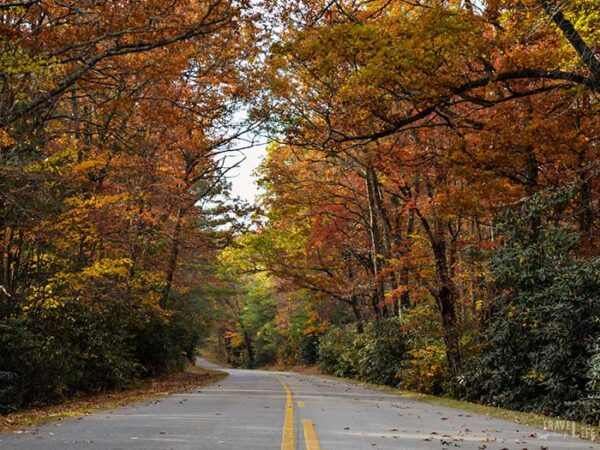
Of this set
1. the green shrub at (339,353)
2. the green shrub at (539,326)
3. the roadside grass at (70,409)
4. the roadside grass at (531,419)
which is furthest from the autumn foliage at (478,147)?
the roadside grass at (70,409)

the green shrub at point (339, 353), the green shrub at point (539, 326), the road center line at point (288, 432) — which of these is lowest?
the green shrub at point (339, 353)

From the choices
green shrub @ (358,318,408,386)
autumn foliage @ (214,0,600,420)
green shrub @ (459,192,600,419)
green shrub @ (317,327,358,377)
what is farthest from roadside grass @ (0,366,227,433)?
green shrub @ (317,327,358,377)

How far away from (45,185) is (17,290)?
3.30 meters

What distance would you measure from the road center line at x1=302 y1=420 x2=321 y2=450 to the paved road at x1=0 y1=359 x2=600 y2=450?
0.4 inches

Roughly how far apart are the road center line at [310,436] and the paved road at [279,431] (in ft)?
0.04

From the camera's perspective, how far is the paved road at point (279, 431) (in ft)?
21.9

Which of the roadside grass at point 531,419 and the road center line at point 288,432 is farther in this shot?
the roadside grass at point 531,419

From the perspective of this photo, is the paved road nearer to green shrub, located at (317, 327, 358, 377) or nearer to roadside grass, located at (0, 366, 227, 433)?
roadside grass, located at (0, 366, 227, 433)

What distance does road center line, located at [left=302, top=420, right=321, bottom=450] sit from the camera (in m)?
6.48

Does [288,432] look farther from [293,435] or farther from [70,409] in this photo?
[70,409]

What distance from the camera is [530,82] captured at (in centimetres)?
1398

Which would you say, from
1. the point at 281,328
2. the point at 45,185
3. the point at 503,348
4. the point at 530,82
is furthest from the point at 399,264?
the point at 281,328

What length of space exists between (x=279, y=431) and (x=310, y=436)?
0.62m

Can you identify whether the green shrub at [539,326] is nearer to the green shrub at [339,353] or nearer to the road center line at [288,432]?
the road center line at [288,432]
